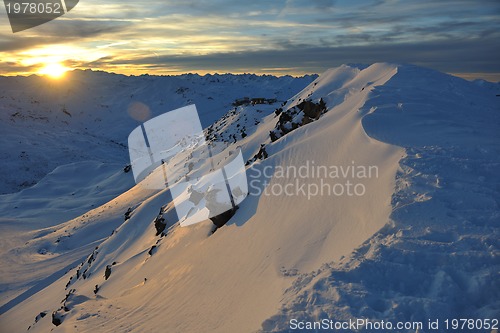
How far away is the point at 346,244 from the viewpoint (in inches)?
235

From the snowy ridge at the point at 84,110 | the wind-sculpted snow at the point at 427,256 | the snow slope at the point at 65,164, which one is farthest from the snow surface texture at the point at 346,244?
the snowy ridge at the point at 84,110

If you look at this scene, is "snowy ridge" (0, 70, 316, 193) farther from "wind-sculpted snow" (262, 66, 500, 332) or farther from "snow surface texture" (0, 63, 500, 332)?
"wind-sculpted snow" (262, 66, 500, 332)

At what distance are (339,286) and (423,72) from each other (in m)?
13.4

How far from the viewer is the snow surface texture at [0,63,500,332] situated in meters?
4.74

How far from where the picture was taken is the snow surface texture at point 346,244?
15.5ft

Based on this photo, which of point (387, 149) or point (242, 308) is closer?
point (242, 308)

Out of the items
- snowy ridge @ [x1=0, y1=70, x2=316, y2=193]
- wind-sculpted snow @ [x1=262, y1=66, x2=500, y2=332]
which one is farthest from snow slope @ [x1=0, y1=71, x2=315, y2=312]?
wind-sculpted snow @ [x1=262, y1=66, x2=500, y2=332]

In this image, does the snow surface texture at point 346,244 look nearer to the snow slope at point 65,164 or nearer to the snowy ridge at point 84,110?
the snow slope at point 65,164

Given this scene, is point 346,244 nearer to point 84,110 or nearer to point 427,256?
point 427,256

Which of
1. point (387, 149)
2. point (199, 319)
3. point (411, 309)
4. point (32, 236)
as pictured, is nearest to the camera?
point (411, 309)

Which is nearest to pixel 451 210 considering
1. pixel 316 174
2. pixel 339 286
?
pixel 339 286

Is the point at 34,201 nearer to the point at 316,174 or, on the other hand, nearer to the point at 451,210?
the point at 316,174

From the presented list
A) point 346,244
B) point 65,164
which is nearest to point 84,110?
point 65,164

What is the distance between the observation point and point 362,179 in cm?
783
